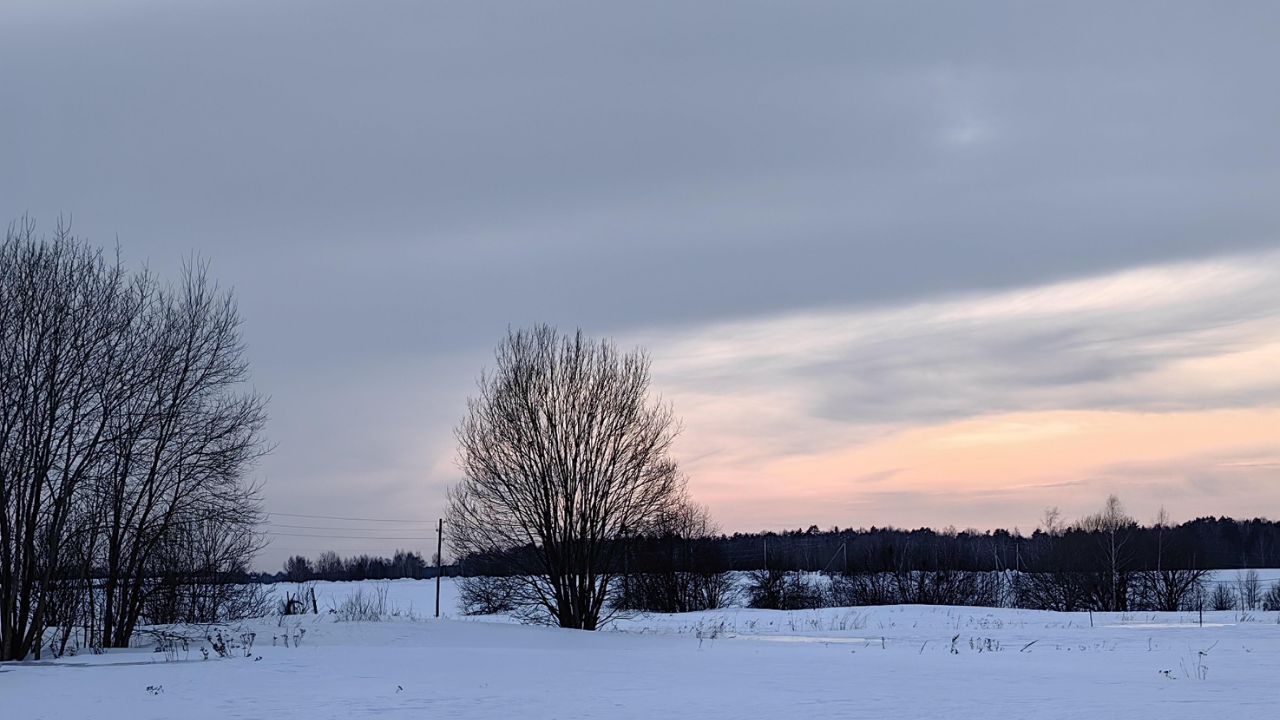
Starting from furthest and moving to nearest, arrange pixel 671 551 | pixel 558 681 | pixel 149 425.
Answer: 1. pixel 671 551
2. pixel 149 425
3. pixel 558 681

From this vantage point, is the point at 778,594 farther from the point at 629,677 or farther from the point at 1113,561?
the point at 629,677

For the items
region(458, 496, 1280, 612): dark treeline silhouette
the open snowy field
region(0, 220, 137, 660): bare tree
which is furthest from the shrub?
region(0, 220, 137, 660): bare tree

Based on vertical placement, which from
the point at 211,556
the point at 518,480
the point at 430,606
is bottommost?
the point at 430,606

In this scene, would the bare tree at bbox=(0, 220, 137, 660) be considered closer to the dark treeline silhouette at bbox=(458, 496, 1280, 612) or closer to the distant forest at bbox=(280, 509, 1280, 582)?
the distant forest at bbox=(280, 509, 1280, 582)

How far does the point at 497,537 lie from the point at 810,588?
50596 millimetres

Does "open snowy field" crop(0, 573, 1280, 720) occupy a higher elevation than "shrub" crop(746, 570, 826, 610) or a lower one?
higher

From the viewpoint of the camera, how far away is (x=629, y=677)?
19.3 meters

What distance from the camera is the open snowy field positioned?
1458cm

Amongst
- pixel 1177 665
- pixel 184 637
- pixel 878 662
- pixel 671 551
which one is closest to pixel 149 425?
pixel 184 637

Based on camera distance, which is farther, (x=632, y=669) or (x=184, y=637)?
(x=184, y=637)

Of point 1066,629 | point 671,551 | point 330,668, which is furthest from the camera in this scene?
point 671,551

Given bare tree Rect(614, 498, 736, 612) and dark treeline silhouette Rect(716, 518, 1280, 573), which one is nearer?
bare tree Rect(614, 498, 736, 612)

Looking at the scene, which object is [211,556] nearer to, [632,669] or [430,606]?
[632,669]

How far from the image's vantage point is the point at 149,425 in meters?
27.3
